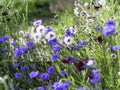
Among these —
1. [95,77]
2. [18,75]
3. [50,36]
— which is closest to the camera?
[95,77]

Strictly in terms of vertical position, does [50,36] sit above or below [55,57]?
above

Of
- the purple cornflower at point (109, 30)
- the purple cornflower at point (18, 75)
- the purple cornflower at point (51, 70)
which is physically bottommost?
the purple cornflower at point (18, 75)

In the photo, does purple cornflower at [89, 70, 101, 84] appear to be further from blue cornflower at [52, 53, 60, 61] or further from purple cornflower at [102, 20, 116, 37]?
blue cornflower at [52, 53, 60, 61]

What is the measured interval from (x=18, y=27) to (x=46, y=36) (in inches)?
31.9

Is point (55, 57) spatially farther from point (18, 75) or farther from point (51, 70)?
point (18, 75)

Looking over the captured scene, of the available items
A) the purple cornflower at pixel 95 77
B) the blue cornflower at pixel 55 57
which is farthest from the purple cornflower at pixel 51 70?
the purple cornflower at pixel 95 77

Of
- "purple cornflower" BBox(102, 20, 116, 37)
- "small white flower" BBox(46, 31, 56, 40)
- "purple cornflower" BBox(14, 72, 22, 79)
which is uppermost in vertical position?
"purple cornflower" BBox(102, 20, 116, 37)

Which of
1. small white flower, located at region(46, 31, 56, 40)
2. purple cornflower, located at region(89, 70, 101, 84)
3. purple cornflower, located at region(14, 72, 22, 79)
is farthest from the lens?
purple cornflower, located at region(14, 72, 22, 79)

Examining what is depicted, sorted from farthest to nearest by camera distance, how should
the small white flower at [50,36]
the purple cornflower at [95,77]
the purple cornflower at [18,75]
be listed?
the purple cornflower at [18,75] → the small white flower at [50,36] → the purple cornflower at [95,77]

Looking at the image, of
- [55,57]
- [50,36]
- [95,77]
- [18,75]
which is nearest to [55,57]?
[55,57]

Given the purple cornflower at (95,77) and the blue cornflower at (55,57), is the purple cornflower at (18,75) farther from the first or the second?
the purple cornflower at (95,77)

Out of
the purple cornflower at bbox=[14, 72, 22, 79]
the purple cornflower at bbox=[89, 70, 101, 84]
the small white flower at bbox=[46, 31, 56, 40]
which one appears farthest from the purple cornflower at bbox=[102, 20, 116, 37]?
the purple cornflower at bbox=[14, 72, 22, 79]

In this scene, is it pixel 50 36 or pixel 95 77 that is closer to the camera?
pixel 95 77

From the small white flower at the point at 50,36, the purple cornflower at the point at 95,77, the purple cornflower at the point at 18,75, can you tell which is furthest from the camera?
the purple cornflower at the point at 18,75
